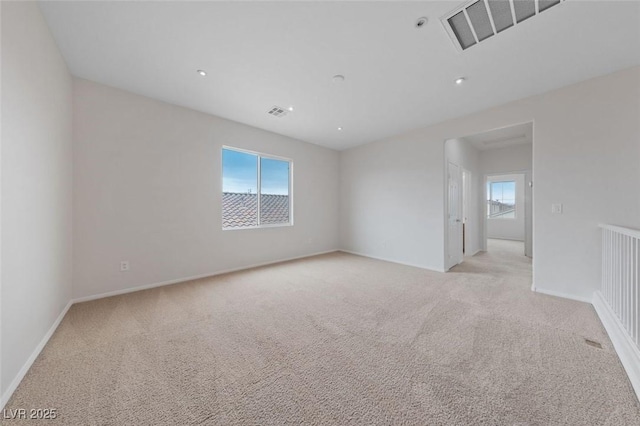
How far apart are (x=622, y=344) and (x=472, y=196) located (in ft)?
14.8

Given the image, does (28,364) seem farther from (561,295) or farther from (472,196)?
(472,196)

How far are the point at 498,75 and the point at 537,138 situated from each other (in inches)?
43.5

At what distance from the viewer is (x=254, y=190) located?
4410 millimetres

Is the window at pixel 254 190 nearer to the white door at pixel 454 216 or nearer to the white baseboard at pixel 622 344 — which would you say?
the white door at pixel 454 216

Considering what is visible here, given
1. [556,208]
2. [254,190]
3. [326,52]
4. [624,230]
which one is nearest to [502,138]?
[556,208]

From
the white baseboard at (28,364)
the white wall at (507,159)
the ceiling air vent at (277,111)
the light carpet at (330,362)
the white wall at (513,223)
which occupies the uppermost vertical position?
the ceiling air vent at (277,111)

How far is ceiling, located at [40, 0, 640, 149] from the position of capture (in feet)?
5.76

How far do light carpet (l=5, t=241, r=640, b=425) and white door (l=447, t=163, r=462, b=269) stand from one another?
56.4 inches

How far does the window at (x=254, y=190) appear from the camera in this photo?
4020mm

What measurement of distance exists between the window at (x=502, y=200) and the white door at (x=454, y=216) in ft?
15.2

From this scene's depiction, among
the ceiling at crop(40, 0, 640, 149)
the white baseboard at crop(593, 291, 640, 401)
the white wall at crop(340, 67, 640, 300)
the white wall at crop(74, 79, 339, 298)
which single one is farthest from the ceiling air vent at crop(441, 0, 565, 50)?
the white wall at crop(74, 79, 339, 298)

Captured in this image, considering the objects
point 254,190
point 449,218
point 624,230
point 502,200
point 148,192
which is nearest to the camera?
point 624,230

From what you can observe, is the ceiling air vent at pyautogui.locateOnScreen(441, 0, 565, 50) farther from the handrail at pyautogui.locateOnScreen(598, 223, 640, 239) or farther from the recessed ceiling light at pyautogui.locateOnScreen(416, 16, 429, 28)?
the handrail at pyautogui.locateOnScreen(598, 223, 640, 239)

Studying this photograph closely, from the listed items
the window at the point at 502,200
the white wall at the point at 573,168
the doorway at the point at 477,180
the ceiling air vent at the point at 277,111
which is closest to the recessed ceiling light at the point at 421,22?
the ceiling air vent at the point at 277,111
